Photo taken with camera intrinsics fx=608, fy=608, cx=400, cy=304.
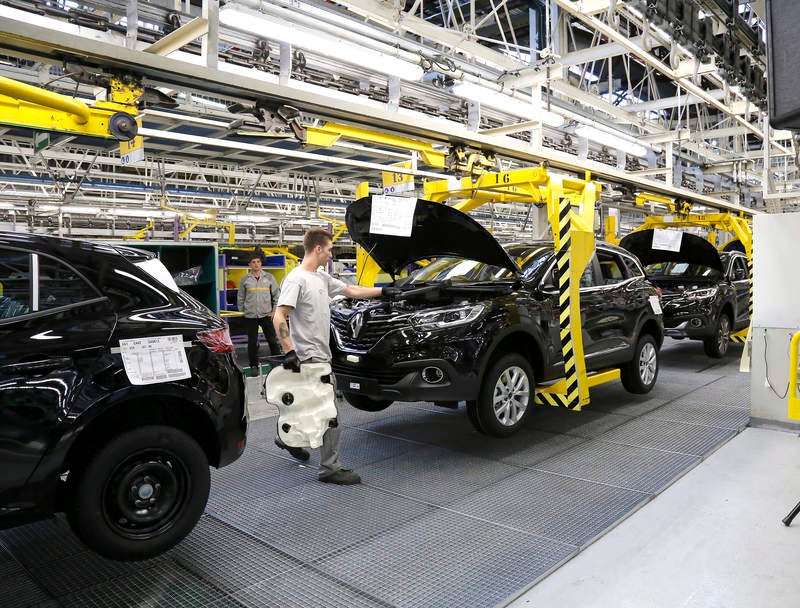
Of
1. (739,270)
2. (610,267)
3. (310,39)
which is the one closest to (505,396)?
(610,267)

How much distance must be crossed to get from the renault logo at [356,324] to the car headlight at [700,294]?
580 centimetres

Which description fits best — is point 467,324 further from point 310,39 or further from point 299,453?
point 310,39

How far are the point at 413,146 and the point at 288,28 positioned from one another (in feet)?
6.23

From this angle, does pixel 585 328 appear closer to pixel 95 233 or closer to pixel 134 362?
pixel 134 362

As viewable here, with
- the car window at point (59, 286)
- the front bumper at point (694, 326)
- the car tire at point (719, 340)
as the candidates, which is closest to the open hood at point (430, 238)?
the car window at point (59, 286)

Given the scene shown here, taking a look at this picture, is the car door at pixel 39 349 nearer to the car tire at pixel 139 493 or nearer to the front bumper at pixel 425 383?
the car tire at pixel 139 493

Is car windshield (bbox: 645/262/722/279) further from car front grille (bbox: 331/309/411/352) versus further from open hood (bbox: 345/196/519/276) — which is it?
car front grille (bbox: 331/309/411/352)

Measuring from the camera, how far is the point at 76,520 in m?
2.58

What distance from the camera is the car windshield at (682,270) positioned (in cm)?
927

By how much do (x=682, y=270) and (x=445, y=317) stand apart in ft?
21.7

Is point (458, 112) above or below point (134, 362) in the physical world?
above

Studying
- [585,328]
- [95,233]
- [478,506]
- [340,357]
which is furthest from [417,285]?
[95,233]

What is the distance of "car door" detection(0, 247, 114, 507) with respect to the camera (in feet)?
7.86

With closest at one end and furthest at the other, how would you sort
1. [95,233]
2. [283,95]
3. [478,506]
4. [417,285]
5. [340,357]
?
1. [478,506]
2. [283,95]
3. [340,357]
4. [417,285]
5. [95,233]
